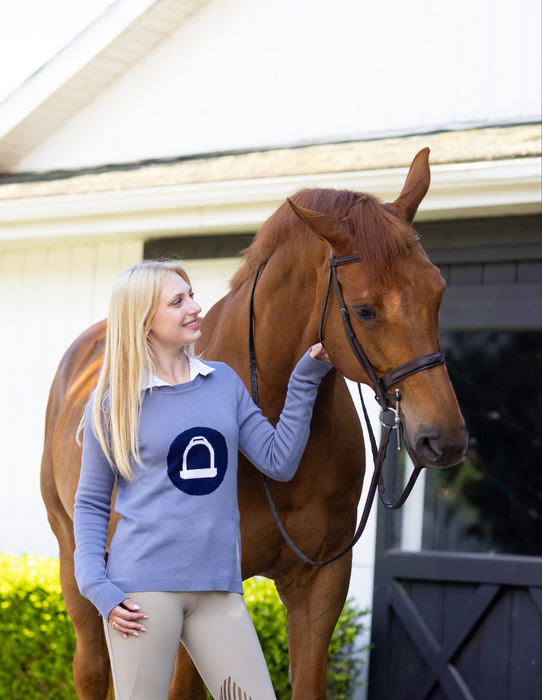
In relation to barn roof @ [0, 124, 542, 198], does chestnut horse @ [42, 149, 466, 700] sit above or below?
below

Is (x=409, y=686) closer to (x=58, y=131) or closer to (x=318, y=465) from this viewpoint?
(x=318, y=465)

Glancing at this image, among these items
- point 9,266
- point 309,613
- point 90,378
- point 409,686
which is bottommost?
point 409,686

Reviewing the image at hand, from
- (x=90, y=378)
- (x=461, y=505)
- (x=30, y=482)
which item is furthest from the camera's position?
(x=461, y=505)

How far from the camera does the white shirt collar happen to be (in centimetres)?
232

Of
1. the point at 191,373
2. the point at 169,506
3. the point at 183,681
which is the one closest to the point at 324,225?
the point at 191,373

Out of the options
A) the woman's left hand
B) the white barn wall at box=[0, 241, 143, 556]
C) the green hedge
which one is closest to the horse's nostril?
the woman's left hand

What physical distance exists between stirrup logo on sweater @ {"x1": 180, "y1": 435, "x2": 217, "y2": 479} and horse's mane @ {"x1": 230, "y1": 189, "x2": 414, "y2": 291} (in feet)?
2.05

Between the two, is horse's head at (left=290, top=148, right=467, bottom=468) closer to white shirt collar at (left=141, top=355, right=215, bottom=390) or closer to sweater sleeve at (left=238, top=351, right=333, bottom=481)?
sweater sleeve at (left=238, top=351, right=333, bottom=481)

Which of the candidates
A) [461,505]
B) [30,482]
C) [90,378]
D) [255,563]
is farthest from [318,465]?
[461,505]

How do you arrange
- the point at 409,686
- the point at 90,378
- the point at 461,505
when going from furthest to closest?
the point at 461,505 → the point at 409,686 → the point at 90,378

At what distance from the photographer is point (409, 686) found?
4.98 metres

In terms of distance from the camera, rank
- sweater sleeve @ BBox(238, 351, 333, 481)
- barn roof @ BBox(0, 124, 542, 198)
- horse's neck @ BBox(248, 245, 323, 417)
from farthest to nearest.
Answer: barn roof @ BBox(0, 124, 542, 198) < horse's neck @ BBox(248, 245, 323, 417) < sweater sleeve @ BBox(238, 351, 333, 481)

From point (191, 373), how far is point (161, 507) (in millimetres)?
402

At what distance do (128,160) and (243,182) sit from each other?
1630mm
